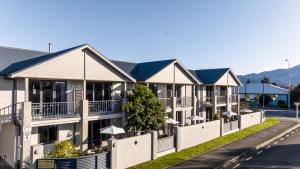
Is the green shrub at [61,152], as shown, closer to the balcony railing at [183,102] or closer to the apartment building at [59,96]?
the apartment building at [59,96]

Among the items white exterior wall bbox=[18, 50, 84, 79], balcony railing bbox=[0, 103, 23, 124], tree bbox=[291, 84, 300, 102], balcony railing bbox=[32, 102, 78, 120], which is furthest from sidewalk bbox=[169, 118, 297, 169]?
tree bbox=[291, 84, 300, 102]

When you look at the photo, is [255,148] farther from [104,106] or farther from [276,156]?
[104,106]

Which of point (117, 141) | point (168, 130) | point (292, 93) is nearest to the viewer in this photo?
point (117, 141)

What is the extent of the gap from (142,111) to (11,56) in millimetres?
11044

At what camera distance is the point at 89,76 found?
23922 mm

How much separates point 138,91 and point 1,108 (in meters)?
10.6

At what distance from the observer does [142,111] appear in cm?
2541

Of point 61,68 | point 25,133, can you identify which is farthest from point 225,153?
point 25,133

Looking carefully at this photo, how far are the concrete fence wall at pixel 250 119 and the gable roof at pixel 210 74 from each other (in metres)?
6.00

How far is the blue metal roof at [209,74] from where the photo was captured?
4012 cm

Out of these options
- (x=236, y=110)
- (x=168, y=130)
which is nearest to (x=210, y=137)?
(x=168, y=130)

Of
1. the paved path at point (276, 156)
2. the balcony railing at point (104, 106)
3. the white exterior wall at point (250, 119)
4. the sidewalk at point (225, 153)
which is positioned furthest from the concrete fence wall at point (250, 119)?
the balcony railing at point (104, 106)

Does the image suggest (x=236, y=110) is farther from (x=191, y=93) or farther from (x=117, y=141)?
(x=117, y=141)

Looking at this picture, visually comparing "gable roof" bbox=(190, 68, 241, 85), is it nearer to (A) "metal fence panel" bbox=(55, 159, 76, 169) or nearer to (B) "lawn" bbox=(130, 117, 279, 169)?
(B) "lawn" bbox=(130, 117, 279, 169)
